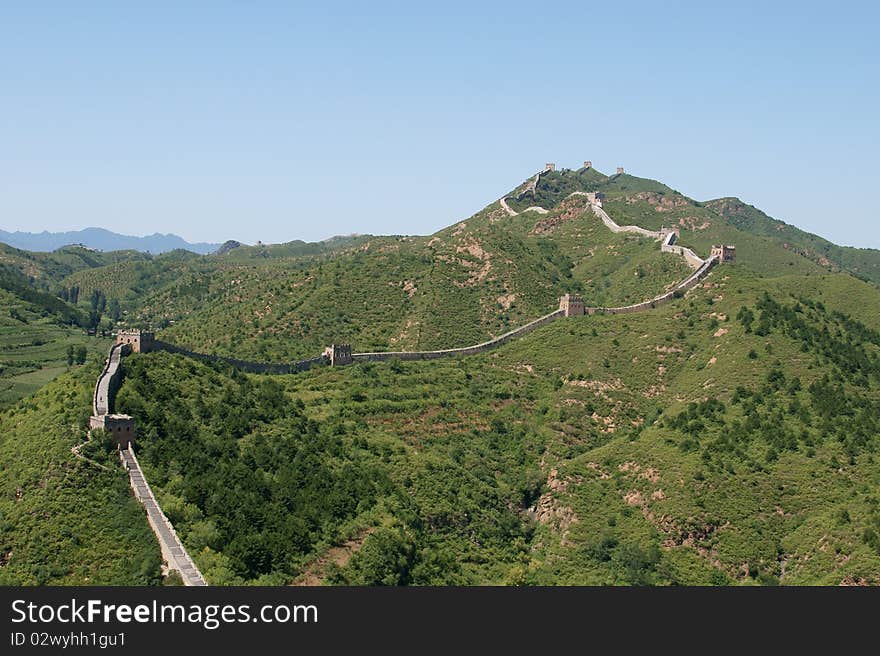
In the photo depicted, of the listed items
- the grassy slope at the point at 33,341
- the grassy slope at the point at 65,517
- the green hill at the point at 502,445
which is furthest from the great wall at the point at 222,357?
the grassy slope at the point at 33,341

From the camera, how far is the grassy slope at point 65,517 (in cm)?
4966

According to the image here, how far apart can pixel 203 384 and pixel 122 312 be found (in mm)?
127552

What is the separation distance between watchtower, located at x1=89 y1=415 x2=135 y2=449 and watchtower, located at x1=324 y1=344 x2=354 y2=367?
1239 inches

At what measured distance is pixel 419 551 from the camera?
6288 cm

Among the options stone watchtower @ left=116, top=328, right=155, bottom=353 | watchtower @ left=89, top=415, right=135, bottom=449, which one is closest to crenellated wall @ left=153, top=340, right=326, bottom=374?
stone watchtower @ left=116, top=328, right=155, bottom=353

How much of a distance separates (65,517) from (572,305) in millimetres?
58140

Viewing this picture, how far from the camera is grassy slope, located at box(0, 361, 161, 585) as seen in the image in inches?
1955

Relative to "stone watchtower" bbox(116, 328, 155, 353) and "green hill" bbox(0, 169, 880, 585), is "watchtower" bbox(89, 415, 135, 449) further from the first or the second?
"stone watchtower" bbox(116, 328, 155, 353)

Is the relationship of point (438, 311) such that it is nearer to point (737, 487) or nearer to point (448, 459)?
point (448, 459)

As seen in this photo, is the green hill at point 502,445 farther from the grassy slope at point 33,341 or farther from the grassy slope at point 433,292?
the grassy slope at point 33,341

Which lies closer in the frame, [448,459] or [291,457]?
[291,457]

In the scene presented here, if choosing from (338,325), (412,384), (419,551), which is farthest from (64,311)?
(419,551)

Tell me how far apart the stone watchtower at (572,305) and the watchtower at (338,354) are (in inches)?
870

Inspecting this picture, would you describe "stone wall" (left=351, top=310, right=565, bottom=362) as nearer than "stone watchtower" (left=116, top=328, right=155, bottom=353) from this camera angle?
No
